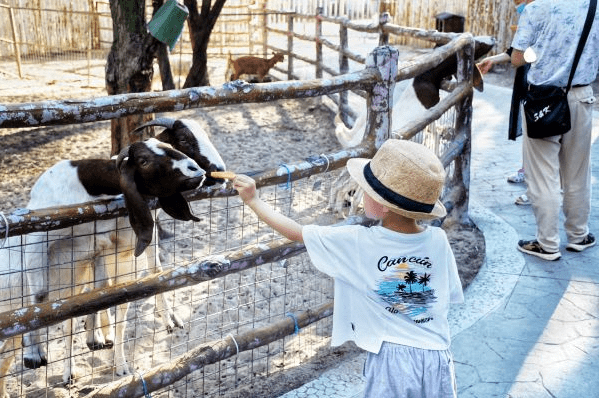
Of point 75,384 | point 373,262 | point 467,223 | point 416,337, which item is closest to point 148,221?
point 373,262

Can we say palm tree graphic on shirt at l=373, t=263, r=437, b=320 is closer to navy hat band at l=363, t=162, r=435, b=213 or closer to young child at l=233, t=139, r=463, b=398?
young child at l=233, t=139, r=463, b=398

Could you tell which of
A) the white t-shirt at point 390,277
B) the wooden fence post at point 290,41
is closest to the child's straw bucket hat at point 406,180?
the white t-shirt at point 390,277

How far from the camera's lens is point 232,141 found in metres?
9.16

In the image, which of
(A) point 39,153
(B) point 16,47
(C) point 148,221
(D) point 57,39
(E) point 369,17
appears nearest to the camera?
(C) point 148,221

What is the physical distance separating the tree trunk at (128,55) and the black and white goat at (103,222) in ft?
6.75

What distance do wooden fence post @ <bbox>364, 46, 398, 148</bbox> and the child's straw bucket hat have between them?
1529mm

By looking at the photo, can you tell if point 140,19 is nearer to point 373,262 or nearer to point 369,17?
point 373,262

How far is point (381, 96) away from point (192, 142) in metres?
1.18

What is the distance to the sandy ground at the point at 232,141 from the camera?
22.1ft

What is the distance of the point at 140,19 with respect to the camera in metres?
6.14

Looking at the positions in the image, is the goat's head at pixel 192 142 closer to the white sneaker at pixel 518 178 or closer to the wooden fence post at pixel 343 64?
the white sneaker at pixel 518 178

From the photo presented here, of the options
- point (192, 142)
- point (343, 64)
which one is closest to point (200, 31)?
point (343, 64)

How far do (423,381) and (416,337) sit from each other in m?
0.15

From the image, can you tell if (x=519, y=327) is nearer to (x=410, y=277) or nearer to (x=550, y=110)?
(x=550, y=110)
